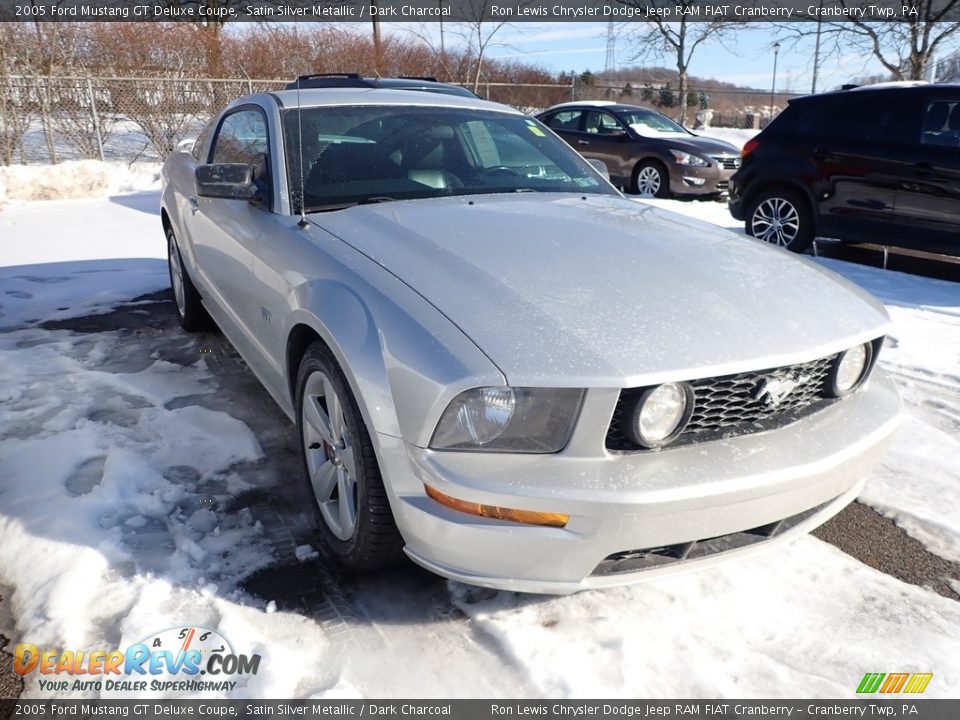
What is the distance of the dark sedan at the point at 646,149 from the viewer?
10961 millimetres

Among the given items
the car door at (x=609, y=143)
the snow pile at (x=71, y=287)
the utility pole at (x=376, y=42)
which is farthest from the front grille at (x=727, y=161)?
the utility pole at (x=376, y=42)

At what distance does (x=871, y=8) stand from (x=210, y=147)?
19259 mm

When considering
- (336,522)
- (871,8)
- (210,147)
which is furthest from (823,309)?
(871,8)

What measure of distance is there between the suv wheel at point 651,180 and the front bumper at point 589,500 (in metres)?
9.73

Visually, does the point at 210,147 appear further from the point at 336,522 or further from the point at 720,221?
the point at 720,221

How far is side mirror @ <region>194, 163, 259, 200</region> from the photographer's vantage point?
9.91 ft

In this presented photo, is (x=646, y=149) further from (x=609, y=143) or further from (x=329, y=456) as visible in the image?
(x=329, y=456)

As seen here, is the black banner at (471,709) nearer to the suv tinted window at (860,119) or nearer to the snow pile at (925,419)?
the snow pile at (925,419)

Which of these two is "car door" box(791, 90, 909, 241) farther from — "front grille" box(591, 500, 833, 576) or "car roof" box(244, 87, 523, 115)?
"front grille" box(591, 500, 833, 576)

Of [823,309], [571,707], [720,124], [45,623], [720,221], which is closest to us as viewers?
[571,707]

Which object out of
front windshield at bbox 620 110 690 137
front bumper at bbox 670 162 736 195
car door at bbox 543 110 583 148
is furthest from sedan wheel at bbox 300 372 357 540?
car door at bbox 543 110 583 148

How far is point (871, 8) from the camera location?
18.4 m

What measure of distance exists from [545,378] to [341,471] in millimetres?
876

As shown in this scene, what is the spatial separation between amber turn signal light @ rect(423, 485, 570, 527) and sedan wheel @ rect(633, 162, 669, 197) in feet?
33.2
